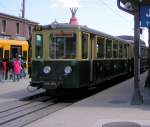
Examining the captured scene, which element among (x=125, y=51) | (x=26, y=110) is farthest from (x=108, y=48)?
(x=26, y=110)

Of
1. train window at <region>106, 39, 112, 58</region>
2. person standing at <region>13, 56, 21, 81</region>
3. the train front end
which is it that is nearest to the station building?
person standing at <region>13, 56, 21, 81</region>

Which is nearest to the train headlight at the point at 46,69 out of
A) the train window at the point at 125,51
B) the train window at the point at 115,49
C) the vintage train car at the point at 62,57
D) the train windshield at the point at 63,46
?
the vintage train car at the point at 62,57

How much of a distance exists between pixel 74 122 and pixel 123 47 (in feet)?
60.9

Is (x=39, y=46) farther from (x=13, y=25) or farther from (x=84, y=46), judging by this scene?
(x=13, y=25)

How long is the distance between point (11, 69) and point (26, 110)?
14.5m

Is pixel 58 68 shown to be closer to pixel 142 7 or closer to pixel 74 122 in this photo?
pixel 142 7

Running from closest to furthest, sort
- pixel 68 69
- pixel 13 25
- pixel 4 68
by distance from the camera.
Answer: pixel 68 69 → pixel 4 68 → pixel 13 25

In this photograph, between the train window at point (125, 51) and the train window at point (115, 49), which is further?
the train window at point (125, 51)

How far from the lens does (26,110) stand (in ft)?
55.0

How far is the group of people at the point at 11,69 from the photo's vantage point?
29.6 m

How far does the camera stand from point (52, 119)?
45.5ft

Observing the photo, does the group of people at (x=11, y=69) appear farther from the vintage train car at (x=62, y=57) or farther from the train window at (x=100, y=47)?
the vintage train car at (x=62, y=57)

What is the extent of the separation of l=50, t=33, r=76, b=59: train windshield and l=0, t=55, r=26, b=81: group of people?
9869 mm

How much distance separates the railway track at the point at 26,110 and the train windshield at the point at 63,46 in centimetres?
183
